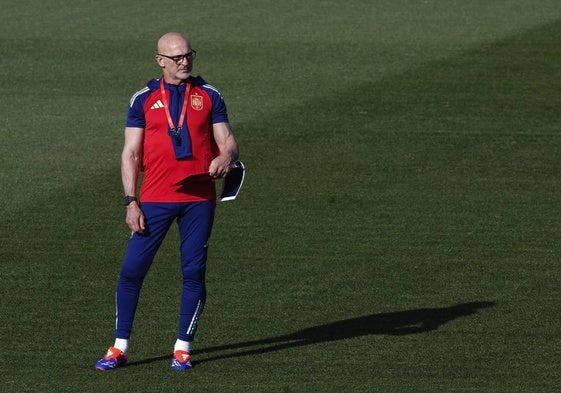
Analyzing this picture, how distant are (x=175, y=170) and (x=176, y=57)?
2.44ft

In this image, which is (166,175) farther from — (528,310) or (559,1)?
(559,1)

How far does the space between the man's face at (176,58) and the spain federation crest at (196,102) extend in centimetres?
13

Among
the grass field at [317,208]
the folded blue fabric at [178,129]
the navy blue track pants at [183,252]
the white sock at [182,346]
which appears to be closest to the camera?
the folded blue fabric at [178,129]

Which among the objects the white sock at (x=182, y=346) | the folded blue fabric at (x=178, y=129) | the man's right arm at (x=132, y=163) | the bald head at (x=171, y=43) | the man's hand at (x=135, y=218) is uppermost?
the bald head at (x=171, y=43)

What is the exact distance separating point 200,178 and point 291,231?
4266mm

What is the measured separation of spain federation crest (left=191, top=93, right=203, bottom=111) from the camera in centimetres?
922

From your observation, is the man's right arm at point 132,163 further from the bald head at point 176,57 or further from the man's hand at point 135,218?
the bald head at point 176,57

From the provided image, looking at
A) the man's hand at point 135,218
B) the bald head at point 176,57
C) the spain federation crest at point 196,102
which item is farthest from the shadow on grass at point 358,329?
the bald head at point 176,57

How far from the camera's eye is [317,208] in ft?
47.0

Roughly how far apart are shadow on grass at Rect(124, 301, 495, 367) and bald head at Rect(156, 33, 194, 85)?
1.98 meters

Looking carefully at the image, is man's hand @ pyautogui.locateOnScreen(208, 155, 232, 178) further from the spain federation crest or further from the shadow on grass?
the shadow on grass

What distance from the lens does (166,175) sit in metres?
9.27

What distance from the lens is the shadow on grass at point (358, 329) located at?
994cm

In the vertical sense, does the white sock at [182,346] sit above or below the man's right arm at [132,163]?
below
